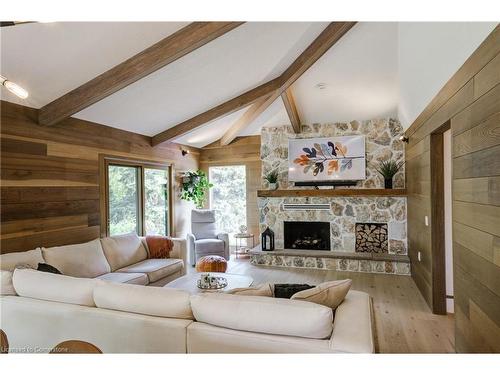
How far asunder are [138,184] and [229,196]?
238 centimetres

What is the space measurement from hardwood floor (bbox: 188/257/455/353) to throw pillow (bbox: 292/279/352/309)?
645mm

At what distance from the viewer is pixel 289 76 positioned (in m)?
3.95

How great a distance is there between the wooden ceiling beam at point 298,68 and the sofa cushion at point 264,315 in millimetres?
2855

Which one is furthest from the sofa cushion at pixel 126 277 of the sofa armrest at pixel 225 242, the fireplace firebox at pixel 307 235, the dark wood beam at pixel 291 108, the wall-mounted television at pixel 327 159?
the wall-mounted television at pixel 327 159

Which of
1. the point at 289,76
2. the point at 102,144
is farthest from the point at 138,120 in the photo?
the point at 289,76

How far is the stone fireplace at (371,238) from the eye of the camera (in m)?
5.17

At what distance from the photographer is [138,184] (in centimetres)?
495

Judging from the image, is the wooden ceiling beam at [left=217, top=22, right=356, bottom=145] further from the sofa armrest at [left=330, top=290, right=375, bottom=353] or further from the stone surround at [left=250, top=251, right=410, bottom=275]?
the sofa armrest at [left=330, top=290, right=375, bottom=353]

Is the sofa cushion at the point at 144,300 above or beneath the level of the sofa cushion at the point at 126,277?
above

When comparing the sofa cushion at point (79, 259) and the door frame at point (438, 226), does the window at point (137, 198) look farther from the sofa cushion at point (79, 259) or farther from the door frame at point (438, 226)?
the door frame at point (438, 226)

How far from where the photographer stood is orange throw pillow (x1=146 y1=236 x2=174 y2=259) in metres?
4.16

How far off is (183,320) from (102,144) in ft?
10.9
